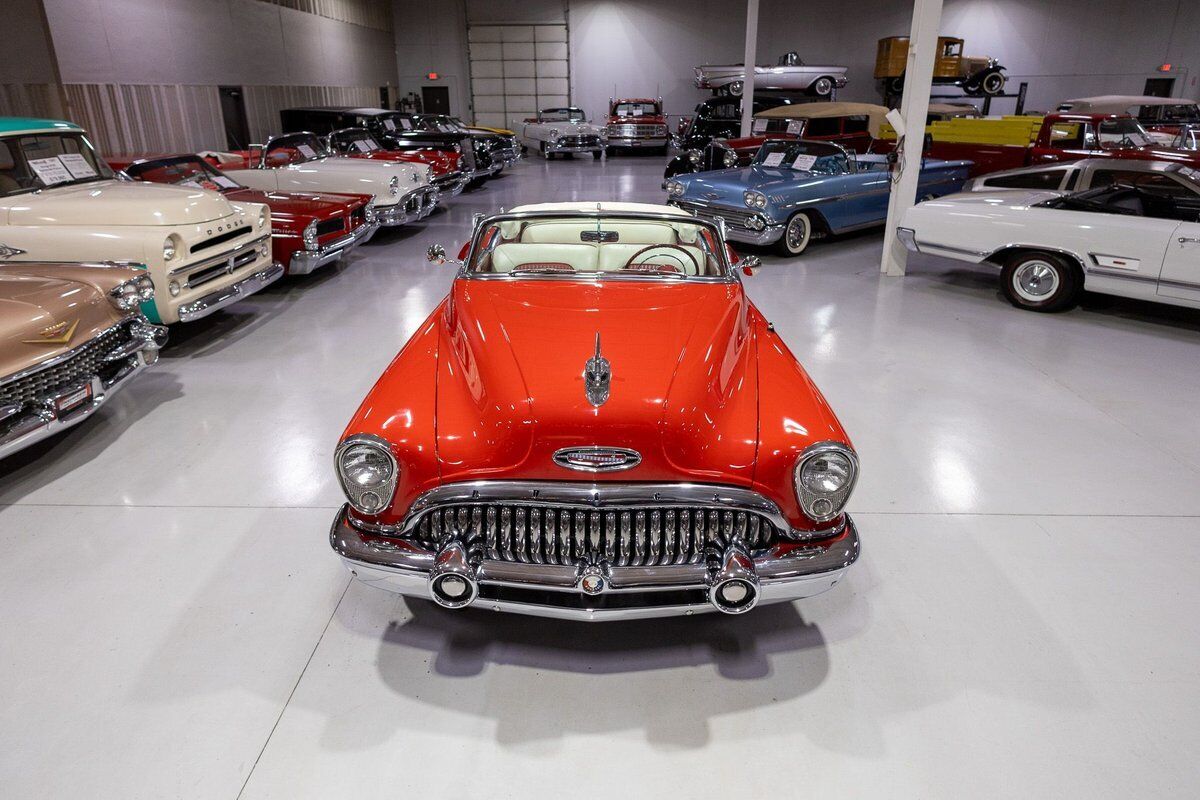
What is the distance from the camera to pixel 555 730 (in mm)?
2197

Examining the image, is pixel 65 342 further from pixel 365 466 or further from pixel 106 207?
pixel 365 466

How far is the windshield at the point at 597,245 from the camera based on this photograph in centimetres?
345

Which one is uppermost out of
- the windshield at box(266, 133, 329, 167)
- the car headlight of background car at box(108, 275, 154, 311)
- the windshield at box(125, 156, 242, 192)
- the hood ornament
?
the windshield at box(266, 133, 329, 167)

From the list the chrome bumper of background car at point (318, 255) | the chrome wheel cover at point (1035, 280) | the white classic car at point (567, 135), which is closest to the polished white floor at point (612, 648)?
the chrome wheel cover at point (1035, 280)

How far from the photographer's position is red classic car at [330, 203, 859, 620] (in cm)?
212

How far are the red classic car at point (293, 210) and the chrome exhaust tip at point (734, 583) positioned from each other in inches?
233

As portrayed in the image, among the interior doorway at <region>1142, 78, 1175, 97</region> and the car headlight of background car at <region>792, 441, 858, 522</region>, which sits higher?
the interior doorway at <region>1142, 78, 1175, 97</region>

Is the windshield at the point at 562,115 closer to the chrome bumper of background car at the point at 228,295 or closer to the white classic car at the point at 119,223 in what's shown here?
the chrome bumper of background car at the point at 228,295

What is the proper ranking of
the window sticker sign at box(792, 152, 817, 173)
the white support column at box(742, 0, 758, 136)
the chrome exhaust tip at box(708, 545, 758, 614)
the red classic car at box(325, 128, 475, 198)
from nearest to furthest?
the chrome exhaust tip at box(708, 545, 758, 614), the window sticker sign at box(792, 152, 817, 173), the red classic car at box(325, 128, 475, 198), the white support column at box(742, 0, 758, 136)

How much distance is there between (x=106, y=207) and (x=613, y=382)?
4665mm

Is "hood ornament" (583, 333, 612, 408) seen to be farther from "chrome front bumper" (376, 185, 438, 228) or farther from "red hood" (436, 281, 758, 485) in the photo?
"chrome front bumper" (376, 185, 438, 228)

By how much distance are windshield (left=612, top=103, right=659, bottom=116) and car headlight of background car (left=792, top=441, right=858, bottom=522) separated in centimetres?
1919

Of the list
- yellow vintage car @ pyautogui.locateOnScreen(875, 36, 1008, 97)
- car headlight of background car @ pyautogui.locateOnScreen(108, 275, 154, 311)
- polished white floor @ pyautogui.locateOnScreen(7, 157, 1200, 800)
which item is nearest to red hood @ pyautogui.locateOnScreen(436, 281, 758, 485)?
polished white floor @ pyautogui.locateOnScreen(7, 157, 1200, 800)

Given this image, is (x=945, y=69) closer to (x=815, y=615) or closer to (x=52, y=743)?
(x=815, y=615)
